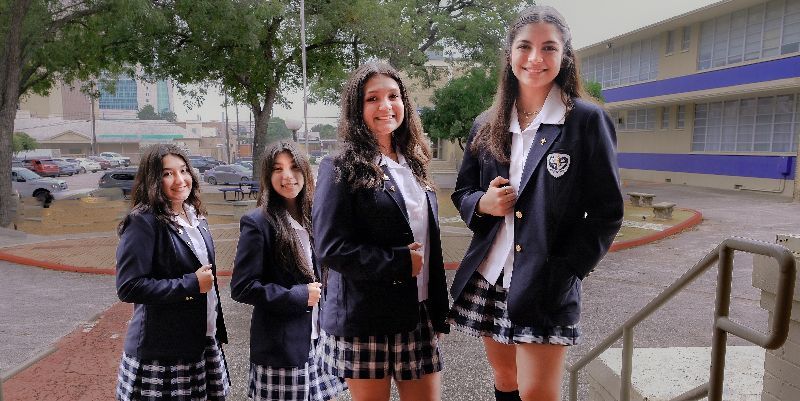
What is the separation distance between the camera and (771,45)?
18.7 meters

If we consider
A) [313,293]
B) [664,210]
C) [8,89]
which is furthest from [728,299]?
[8,89]

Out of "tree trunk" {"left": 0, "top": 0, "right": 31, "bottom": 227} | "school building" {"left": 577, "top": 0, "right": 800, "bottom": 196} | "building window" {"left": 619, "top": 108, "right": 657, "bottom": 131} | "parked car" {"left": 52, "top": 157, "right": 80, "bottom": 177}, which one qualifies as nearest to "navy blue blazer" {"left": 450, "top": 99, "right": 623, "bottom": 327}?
"tree trunk" {"left": 0, "top": 0, "right": 31, "bottom": 227}

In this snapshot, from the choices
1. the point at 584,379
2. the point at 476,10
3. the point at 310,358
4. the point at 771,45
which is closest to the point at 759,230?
the point at 584,379

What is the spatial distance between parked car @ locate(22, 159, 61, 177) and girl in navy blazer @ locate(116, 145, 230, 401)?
1600 inches

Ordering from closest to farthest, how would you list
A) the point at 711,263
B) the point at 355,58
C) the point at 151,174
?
the point at 711,263 < the point at 151,174 < the point at 355,58

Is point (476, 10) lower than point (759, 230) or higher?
higher

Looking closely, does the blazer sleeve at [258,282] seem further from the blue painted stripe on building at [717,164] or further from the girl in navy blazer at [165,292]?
the blue painted stripe on building at [717,164]

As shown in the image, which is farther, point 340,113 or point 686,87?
point 686,87

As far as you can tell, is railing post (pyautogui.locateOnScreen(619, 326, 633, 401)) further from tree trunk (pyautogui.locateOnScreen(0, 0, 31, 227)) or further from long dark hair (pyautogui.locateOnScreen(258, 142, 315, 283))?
tree trunk (pyautogui.locateOnScreen(0, 0, 31, 227))

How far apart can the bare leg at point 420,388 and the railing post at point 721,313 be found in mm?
988

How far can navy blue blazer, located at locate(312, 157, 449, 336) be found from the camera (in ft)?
6.15

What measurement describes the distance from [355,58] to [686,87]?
14.7 m

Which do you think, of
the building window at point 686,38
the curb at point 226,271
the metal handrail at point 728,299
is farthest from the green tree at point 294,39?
the metal handrail at point 728,299

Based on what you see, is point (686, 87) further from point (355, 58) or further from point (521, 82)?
point (521, 82)
